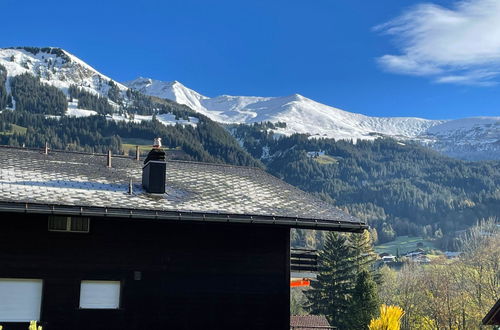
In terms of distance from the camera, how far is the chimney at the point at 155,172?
1666cm

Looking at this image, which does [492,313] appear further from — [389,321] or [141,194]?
[141,194]

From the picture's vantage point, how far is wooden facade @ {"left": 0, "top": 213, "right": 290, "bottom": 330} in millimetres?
14984

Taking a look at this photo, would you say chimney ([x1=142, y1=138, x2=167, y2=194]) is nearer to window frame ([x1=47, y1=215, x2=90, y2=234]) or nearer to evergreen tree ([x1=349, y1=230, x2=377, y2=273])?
window frame ([x1=47, y1=215, x2=90, y2=234])

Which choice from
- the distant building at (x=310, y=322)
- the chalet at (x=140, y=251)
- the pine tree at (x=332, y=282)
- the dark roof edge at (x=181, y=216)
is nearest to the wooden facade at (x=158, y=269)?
the chalet at (x=140, y=251)

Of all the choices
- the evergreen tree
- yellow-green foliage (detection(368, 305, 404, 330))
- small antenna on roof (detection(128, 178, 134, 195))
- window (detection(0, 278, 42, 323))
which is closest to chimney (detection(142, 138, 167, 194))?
small antenna on roof (detection(128, 178, 134, 195))

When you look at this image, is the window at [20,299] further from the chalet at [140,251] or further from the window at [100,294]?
the window at [100,294]

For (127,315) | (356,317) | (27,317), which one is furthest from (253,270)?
(356,317)

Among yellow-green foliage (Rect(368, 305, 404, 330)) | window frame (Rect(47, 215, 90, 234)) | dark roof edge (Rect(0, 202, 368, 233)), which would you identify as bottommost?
yellow-green foliage (Rect(368, 305, 404, 330))

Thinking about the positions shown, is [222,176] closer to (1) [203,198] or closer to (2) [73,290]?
(1) [203,198]

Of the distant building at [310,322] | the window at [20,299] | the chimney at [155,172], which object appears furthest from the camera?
the distant building at [310,322]

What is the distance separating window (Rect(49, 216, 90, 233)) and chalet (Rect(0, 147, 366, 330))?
24mm

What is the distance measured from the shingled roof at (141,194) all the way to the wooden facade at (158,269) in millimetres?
546

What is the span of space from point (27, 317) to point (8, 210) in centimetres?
271

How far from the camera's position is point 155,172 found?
16844 millimetres
